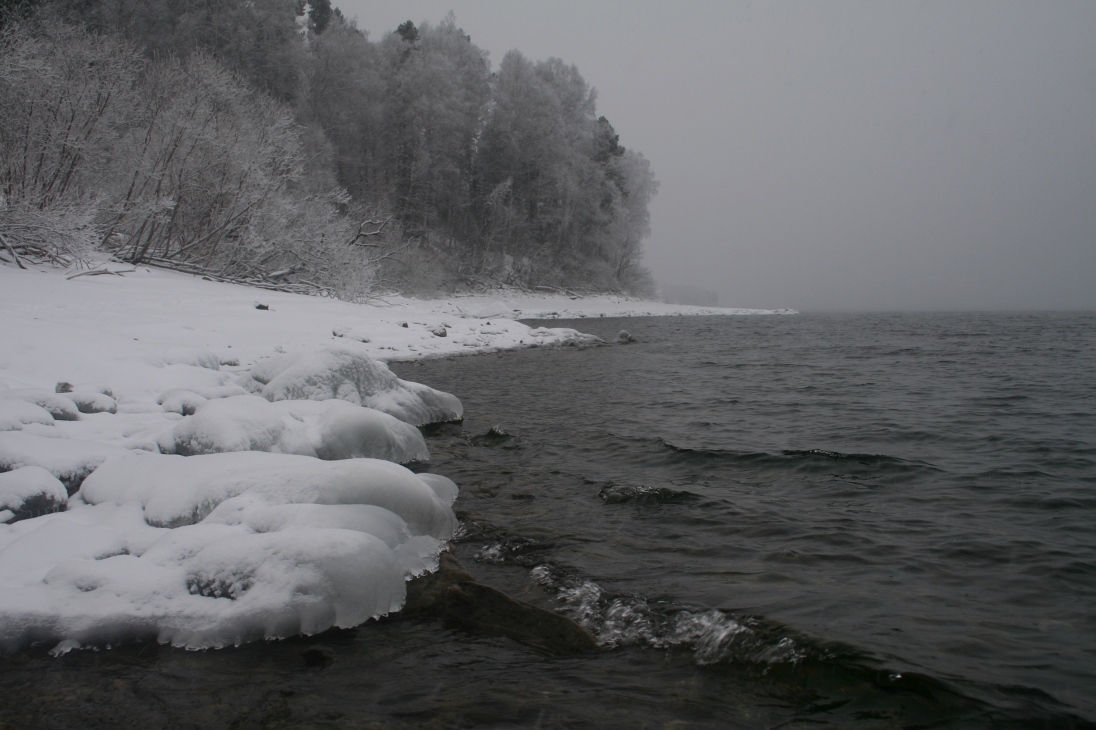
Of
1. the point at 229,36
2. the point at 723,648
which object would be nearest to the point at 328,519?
the point at 723,648

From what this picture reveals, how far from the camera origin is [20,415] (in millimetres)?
5066

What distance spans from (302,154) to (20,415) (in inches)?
874

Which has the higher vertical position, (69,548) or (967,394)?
(967,394)

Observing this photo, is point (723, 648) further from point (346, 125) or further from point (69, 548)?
point (346, 125)

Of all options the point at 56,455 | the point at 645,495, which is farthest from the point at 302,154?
the point at 645,495

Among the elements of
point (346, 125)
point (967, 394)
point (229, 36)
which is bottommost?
point (967, 394)

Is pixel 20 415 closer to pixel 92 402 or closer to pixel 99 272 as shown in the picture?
pixel 92 402

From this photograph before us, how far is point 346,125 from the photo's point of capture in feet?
119

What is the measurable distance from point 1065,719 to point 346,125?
129ft

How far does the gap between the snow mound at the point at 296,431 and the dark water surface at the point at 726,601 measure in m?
0.61

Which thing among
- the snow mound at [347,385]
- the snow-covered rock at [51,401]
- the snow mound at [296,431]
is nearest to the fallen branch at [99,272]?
the snow mound at [347,385]

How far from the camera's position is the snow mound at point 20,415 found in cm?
491

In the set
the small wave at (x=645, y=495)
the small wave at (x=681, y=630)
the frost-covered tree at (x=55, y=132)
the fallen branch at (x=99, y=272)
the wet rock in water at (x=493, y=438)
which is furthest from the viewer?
the fallen branch at (x=99, y=272)

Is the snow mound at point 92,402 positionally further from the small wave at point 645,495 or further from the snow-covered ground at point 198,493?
the small wave at point 645,495
